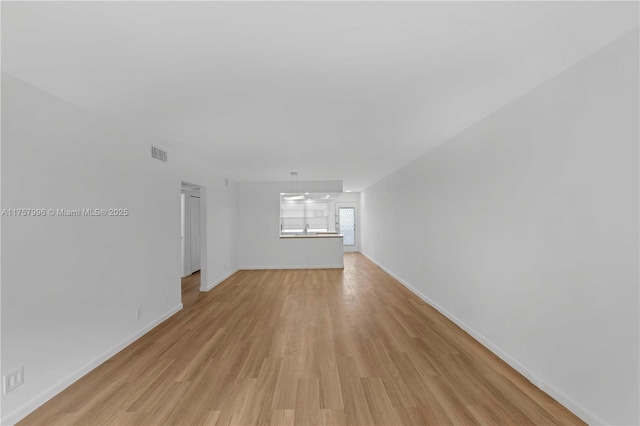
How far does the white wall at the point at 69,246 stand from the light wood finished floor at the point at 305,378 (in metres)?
0.27

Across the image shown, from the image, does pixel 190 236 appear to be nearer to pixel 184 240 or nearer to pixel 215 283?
pixel 184 240

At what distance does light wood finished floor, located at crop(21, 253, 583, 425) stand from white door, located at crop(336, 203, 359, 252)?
7.56 metres

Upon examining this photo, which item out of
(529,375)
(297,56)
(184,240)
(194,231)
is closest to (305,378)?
(529,375)

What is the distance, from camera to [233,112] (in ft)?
8.97

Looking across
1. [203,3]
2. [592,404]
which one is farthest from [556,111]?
[203,3]

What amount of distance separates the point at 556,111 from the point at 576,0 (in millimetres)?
1007

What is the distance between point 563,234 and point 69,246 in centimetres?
408

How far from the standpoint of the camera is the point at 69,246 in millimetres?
2439

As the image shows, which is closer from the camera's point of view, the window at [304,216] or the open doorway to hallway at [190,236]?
the open doorway to hallway at [190,236]

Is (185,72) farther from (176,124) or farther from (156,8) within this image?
(176,124)

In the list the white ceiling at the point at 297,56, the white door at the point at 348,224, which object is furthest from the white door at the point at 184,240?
the white door at the point at 348,224

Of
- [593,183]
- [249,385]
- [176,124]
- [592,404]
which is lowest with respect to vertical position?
[249,385]

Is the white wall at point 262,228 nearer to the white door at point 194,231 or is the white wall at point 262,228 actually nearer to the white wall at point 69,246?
the white door at point 194,231

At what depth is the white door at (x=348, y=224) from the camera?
1172cm
